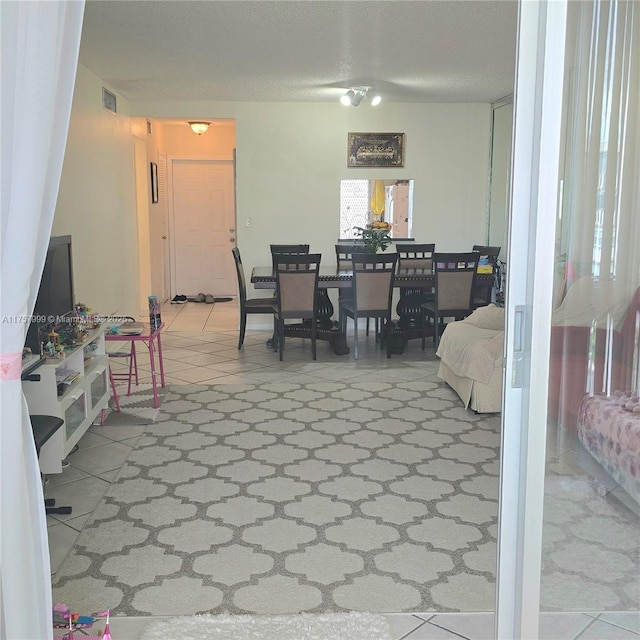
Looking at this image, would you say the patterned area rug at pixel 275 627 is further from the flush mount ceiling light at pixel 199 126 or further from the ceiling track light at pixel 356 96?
the flush mount ceiling light at pixel 199 126

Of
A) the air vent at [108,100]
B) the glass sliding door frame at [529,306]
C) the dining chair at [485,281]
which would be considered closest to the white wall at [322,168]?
the air vent at [108,100]

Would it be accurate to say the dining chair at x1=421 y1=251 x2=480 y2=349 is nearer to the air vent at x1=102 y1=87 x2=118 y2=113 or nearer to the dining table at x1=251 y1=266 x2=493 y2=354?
the dining table at x1=251 y1=266 x2=493 y2=354

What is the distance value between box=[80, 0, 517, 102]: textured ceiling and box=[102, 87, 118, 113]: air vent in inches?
4.8

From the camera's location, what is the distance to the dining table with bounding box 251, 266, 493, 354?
20.3ft

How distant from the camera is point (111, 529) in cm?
288

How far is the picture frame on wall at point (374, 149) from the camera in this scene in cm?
747

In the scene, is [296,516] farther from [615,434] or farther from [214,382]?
[214,382]

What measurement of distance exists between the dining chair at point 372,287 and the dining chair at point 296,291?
360 mm

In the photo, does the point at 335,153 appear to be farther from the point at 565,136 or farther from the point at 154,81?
the point at 565,136

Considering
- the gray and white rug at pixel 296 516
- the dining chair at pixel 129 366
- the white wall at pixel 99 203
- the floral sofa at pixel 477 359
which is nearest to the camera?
the gray and white rug at pixel 296 516

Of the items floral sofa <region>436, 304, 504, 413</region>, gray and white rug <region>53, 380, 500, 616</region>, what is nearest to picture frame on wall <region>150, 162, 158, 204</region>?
gray and white rug <region>53, 380, 500, 616</region>

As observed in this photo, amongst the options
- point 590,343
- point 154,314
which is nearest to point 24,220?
point 590,343

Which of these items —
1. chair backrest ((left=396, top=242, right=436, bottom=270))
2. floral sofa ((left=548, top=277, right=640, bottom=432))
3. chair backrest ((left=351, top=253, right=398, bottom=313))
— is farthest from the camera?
chair backrest ((left=396, top=242, right=436, bottom=270))

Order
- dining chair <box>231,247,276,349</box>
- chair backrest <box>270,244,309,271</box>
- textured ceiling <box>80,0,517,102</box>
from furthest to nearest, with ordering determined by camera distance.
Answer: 1. chair backrest <box>270,244,309,271</box>
2. dining chair <box>231,247,276,349</box>
3. textured ceiling <box>80,0,517,102</box>
